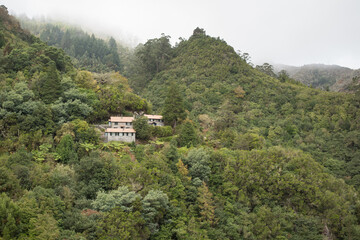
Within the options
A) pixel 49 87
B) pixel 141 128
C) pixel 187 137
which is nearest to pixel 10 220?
pixel 141 128

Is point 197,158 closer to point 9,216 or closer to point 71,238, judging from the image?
point 71,238

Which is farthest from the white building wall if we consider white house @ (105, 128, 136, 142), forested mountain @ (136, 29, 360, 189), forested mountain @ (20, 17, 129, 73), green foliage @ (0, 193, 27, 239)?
forested mountain @ (20, 17, 129, 73)

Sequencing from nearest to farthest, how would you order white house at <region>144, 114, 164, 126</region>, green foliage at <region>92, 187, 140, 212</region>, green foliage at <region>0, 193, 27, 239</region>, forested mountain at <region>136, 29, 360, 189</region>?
1. green foliage at <region>0, 193, 27, 239</region>
2. green foliage at <region>92, 187, 140, 212</region>
3. white house at <region>144, 114, 164, 126</region>
4. forested mountain at <region>136, 29, 360, 189</region>

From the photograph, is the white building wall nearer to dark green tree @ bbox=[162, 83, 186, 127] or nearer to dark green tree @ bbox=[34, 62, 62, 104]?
dark green tree @ bbox=[162, 83, 186, 127]

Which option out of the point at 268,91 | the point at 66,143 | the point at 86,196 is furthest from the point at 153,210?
the point at 268,91

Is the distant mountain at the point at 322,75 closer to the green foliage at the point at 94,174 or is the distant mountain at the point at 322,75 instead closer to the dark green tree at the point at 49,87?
the dark green tree at the point at 49,87
